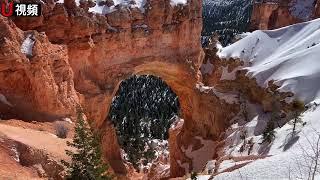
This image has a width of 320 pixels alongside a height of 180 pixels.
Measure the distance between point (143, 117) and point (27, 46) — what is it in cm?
3680

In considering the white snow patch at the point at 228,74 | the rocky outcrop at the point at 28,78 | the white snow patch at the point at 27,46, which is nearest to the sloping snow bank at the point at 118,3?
the rocky outcrop at the point at 28,78

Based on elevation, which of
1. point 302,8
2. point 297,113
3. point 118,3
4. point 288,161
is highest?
point 302,8

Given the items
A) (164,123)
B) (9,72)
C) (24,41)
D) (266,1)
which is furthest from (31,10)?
(266,1)

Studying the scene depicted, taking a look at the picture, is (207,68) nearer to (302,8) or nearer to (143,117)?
(143,117)

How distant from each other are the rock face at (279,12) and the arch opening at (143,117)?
16.1 meters

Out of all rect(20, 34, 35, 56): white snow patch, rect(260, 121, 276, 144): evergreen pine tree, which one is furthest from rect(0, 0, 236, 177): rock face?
rect(260, 121, 276, 144): evergreen pine tree

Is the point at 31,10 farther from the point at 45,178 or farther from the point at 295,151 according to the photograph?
the point at 295,151

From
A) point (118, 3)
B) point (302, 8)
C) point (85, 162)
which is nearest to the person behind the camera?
point (85, 162)

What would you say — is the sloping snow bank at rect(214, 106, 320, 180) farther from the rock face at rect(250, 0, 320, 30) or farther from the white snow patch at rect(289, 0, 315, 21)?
the rock face at rect(250, 0, 320, 30)

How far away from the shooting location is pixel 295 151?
1692 cm

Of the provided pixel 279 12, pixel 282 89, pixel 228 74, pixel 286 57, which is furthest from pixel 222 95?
pixel 279 12

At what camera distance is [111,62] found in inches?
1051

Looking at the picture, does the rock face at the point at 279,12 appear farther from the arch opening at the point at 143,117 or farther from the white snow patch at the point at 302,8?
the arch opening at the point at 143,117

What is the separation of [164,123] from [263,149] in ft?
107
